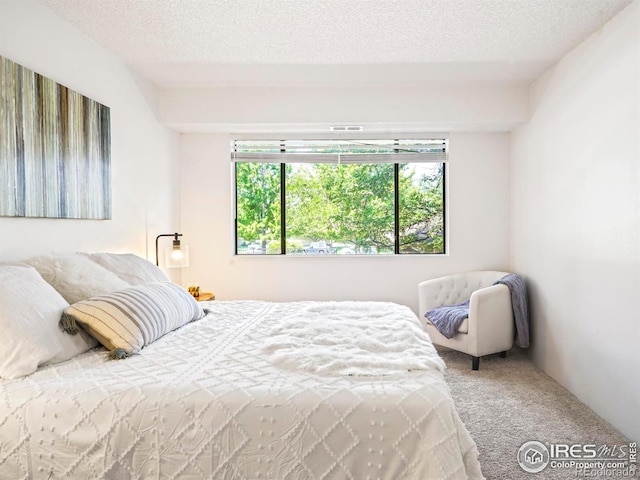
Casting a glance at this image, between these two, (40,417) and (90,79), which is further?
(90,79)

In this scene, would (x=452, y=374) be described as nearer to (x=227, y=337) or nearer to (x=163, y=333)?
(x=227, y=337)

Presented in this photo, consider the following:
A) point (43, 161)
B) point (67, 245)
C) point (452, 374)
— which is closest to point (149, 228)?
point (67, 245)

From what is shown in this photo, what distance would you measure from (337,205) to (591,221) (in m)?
2.50

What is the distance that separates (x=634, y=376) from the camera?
248 centimetres

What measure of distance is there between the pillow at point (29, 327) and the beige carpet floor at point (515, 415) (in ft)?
6.79

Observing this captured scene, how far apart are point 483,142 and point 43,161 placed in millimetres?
3908

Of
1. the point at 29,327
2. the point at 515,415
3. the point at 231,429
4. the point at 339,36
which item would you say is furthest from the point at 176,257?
the point at 515,415

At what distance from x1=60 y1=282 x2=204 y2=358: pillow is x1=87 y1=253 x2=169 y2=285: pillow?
41cm

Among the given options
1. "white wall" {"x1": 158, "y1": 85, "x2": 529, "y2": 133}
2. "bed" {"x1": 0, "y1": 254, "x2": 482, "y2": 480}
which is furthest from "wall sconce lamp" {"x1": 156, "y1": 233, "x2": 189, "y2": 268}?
"bed" {"x1": 0, "y1": 254, "x2": 482, "y2": 480}

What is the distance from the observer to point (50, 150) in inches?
98.6

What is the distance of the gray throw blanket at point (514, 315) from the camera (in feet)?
12.4

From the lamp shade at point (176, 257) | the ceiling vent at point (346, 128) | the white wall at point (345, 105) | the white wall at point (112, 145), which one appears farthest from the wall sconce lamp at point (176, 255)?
the ceiling vent at point (346, 128)

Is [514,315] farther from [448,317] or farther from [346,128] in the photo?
[346,128]

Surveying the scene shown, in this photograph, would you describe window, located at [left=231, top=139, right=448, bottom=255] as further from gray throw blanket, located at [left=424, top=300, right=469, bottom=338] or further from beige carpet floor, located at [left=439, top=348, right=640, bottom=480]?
beige carpet floor, located at [left=439, top=348, right=640, bottom=480]
